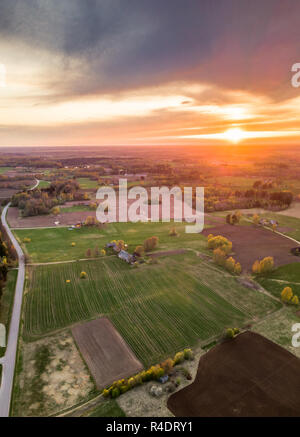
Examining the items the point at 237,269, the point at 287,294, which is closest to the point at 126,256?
the point at 237,269

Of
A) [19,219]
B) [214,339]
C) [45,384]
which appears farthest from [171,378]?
[19,219]

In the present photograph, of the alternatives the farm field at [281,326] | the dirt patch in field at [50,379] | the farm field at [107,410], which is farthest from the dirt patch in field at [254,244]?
the dirt patch in field at [50,379]

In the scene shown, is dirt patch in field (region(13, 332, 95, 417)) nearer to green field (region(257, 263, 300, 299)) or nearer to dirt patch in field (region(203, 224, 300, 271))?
green field (region(257, 263, 300, 299))

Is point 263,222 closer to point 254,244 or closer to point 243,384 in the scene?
point 254,244

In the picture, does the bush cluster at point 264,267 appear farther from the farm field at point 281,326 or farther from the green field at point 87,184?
the green field at point 87,184
